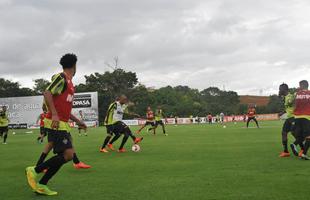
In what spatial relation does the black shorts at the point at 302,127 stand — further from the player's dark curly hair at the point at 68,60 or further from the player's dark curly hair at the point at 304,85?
the player's dark curly hair at the point at 68,60

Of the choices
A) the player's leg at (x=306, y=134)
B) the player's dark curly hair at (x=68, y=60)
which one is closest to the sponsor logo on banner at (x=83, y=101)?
the player's leg at (x=306, y=134)

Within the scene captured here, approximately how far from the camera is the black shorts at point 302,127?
34.6 feet

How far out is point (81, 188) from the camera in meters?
7.20

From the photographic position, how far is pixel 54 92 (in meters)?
6.57

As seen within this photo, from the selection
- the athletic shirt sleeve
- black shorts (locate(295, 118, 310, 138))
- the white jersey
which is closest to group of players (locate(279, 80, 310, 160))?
black shorts (locate(295, 118, 310, 138))

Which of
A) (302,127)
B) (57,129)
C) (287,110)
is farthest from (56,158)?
(287,110)

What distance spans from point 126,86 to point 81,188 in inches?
3097

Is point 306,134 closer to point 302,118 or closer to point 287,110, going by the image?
point 302,118

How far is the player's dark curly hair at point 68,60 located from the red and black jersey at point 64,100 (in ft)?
0.67

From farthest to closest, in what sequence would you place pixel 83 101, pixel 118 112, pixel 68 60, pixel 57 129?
pixel 83 101, pixel 118 112, pixel 68 60, pixel 57 129

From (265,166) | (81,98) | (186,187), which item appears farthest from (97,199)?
(81,98)

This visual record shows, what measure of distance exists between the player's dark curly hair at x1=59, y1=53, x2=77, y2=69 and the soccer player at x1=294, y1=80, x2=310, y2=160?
6322 millimetres

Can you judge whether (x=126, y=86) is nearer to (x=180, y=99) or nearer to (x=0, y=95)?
(x=180, y=99)

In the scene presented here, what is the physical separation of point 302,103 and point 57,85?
21.9ft
